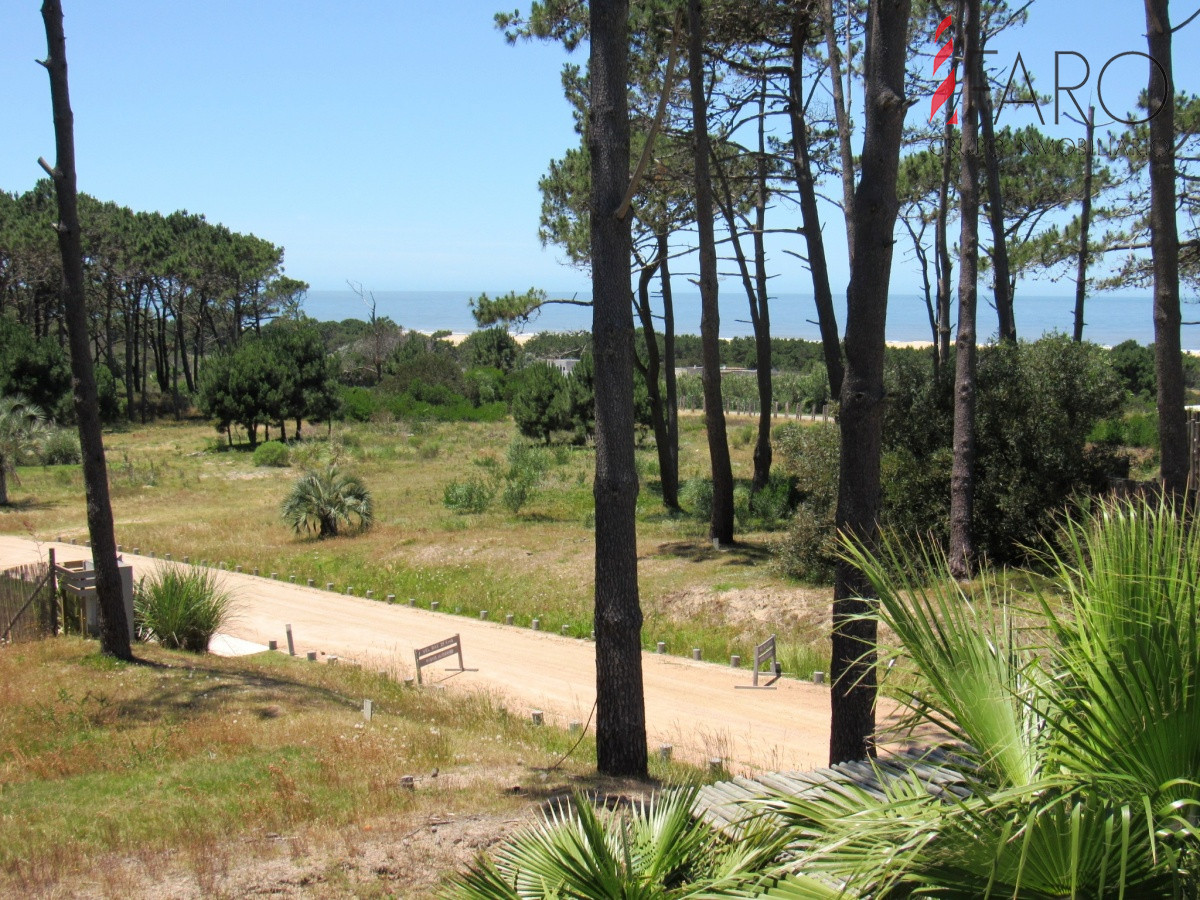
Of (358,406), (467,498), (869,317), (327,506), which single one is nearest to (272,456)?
(358,406)

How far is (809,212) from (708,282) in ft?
10.1

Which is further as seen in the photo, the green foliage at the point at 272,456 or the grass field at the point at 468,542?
the green foliage at the point at 272,456

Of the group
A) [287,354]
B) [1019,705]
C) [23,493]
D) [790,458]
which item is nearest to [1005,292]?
[790,458]

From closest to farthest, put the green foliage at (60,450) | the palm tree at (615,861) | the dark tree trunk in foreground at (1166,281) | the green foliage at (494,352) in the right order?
the palm tree at (615,861)
the dark tree trunk in foreground at (1166,281)
the green foliage at (60,450)
the green foliage at (494,352)

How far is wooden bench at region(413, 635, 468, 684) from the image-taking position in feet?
40.1

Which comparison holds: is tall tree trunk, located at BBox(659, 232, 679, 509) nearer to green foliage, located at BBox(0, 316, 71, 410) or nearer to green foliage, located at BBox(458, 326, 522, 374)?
green foliage, located at BBox(0, 316, 71, 410)

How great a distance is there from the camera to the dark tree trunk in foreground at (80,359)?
10.8 m

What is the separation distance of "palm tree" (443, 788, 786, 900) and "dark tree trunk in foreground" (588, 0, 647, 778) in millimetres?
3223

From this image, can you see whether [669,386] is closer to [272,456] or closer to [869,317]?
[869,317]

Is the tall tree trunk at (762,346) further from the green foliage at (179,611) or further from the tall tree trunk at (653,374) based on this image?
the green foliage at (179,611)

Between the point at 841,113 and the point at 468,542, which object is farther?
the point at 468,542

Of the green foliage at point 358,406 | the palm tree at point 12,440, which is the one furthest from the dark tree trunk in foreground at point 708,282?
the green foliage at point 358,406

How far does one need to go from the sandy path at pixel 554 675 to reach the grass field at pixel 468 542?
3.03ft

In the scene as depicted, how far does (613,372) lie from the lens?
22.4ft
